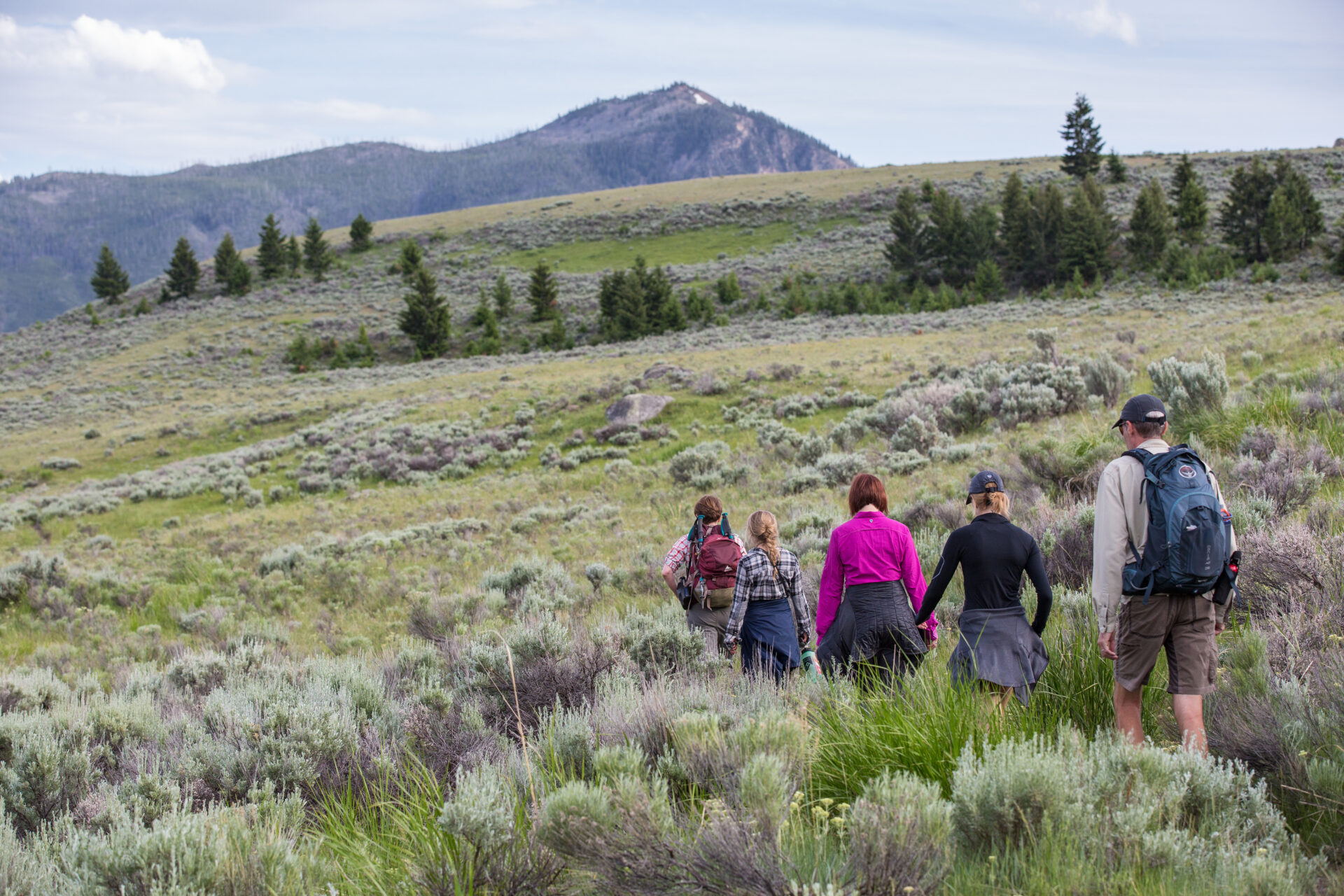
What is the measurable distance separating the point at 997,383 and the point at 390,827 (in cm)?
1512

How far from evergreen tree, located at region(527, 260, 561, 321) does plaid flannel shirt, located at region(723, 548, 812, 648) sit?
5512cm

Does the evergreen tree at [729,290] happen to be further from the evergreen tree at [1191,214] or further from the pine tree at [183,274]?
the pine tree at [183,274]

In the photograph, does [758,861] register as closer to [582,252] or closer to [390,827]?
[390,827]

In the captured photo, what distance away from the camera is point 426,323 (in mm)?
53688

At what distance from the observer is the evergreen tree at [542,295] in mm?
59438

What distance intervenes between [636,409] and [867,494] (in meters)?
16.8

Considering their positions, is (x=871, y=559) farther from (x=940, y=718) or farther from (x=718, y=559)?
(x=940, y=718)

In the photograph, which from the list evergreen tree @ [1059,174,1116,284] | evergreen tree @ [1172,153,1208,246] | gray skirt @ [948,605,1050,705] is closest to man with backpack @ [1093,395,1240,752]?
gray skirt @ [948,605,1050,705]

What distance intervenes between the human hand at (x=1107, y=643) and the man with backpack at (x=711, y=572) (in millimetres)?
2884

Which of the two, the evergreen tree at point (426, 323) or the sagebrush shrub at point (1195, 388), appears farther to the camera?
the evergreen tree at point (426, 323)

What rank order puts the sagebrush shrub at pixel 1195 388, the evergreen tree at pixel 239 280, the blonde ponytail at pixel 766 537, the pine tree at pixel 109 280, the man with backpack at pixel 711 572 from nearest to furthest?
the blonde ponytail at pixel 766 537 → the man with backpack at pixel 711 572 → the sagebrush shrub at pixel 1195 388 → the evergreen tree at pixel 239 280 → the pine tree at pixel 109 280

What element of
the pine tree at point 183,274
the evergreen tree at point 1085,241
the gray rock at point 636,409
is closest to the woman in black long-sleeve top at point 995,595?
the gray rock at point 636,409

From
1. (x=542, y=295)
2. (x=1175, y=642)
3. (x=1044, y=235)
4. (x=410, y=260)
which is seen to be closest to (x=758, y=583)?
(x=1175, y=642)

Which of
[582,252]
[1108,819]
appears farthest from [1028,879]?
[582,252]
